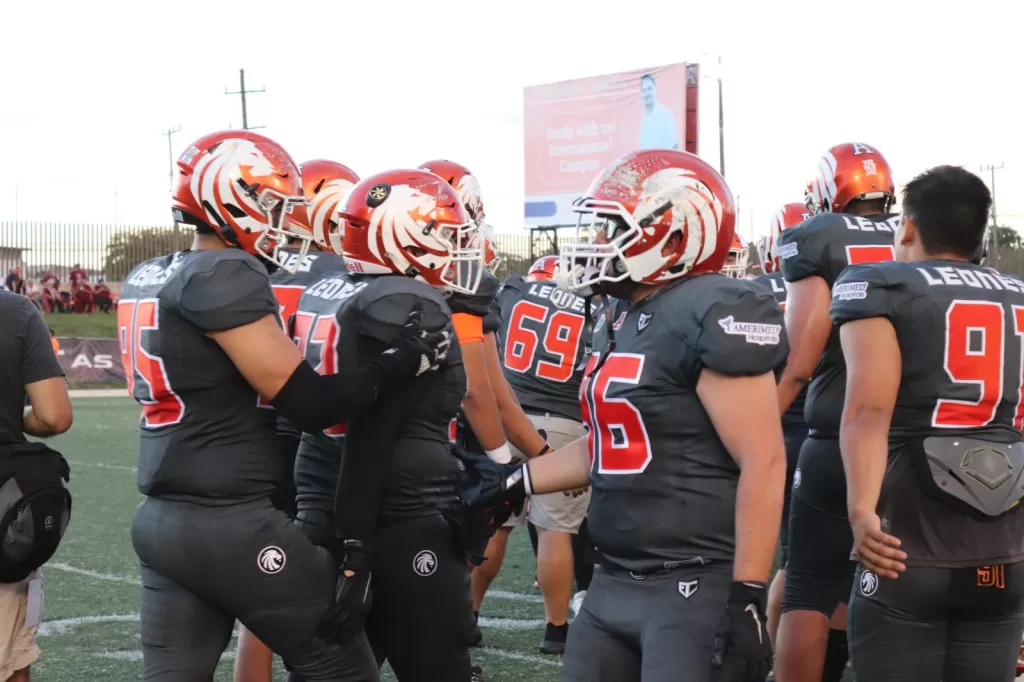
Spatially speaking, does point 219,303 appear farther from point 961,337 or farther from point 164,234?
point 164,234

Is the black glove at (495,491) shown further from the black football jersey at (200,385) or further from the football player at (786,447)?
the football player at (786,447)

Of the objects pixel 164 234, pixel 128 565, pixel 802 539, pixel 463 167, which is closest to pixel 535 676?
pixel 802 539

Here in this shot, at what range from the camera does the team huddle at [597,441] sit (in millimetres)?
2701

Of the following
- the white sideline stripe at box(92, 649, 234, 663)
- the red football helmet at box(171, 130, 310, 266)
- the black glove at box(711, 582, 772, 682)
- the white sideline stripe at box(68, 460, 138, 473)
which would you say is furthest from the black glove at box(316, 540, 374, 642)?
the white sideline stripe at box(68, 460, 138, 473)

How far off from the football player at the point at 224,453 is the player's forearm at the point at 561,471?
1.37 feet

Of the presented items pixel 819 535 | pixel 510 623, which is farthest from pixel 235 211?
pixel 510 623

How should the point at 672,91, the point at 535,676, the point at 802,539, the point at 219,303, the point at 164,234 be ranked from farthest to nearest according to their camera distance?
1. the point at 164,234
2. the point at 672,91
3. the point at 535,676
4. the point at 802,539
5. the point at 219,303

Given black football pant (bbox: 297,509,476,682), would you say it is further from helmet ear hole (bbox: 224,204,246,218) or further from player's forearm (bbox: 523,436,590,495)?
helmet ear hole (bbox: 224,204,246,218)

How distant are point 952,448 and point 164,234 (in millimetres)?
32205

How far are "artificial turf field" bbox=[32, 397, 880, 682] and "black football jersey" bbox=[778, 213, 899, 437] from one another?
5.39 feet

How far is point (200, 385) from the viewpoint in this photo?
10.3ft

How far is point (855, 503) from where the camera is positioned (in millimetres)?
3211

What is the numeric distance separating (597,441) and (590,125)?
30093 millimetres

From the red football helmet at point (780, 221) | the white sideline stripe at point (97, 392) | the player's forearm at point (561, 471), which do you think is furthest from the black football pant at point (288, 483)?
the white sideline stripe at point (97, 392)
